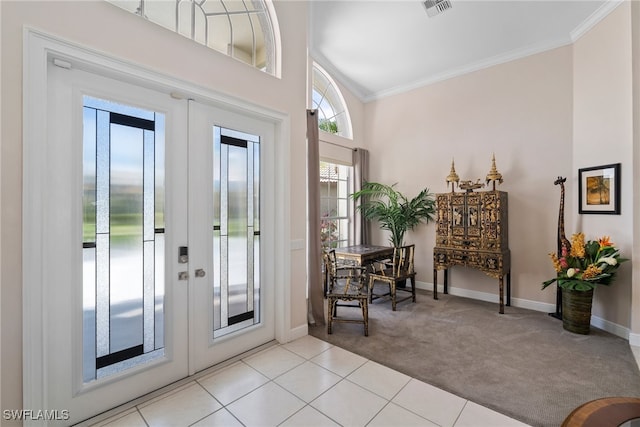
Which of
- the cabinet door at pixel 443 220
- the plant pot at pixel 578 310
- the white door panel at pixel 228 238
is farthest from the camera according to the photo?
the cabinet door at pixel 443 220

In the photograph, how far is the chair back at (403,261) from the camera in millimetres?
3959

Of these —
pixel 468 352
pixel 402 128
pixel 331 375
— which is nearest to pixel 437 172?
pixel 402 128

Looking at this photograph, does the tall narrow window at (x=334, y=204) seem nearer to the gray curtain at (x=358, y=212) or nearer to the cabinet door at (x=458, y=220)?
the gray curtain at (x=358, y=212)

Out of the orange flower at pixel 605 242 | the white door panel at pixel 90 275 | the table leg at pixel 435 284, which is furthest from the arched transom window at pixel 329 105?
the orange flower at pixel 605 242

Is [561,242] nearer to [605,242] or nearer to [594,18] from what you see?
[605,242]

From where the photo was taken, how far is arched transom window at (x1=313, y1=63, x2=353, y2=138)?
4.82m

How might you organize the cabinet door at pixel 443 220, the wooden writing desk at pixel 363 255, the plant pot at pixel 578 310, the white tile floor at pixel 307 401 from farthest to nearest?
the cabinet door at pixel 443 220
the wooden writing desk at pixel 363 255
the plant pot at pixel 578 310
the white tile floor at pixel 307 401

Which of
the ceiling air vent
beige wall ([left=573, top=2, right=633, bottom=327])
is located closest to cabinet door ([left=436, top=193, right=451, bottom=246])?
beige wall ([left=573, top=2, right=633, bottom=327])

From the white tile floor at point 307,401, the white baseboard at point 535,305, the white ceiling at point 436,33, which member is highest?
the white ceiling at point 436,33

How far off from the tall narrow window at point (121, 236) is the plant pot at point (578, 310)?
4150 mm

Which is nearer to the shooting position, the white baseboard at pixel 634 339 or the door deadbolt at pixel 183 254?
the door deadbolt at pixel 183 254

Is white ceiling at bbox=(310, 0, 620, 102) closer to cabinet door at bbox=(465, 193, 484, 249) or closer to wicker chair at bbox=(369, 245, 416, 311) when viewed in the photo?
cabinet door at bbox=(465, 193, 484, 249)

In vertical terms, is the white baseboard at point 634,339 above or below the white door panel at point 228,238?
Result: below

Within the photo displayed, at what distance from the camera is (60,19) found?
164 centimetres
